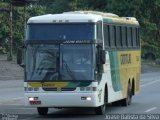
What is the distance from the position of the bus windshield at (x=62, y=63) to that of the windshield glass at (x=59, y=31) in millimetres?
357

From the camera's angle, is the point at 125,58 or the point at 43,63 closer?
the point at 43,63

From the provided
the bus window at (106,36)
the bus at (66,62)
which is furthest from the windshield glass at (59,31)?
the bus window at (106,36)

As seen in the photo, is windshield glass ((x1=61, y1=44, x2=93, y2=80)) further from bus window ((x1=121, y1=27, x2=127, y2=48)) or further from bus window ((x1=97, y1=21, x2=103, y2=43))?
bus window ((x1=121, y1=27, x2=127, y2=48))

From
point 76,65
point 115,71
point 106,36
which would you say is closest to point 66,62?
point 76,65

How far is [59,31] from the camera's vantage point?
21281mm

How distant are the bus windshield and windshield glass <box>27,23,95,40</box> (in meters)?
0.36

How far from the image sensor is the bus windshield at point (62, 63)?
20.7 metres

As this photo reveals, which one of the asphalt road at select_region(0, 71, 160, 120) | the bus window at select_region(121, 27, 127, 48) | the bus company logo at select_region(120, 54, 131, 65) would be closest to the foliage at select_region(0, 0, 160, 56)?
the asphalt road at select_region(0, 71, 160, 120)

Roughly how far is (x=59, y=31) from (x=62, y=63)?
1.08m

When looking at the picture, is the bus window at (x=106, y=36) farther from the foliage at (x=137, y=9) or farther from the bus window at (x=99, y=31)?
the foliage at (x=137, y=9)

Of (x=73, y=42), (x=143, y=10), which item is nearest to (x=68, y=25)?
(x=73, y=42)

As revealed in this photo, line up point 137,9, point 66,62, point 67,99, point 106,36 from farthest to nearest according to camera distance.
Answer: point 137,9 < point 106,36 < point 66,62 < point 67,99

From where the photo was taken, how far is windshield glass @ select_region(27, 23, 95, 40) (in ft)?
69.4

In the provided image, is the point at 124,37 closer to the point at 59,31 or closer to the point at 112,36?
the point at 112,36
